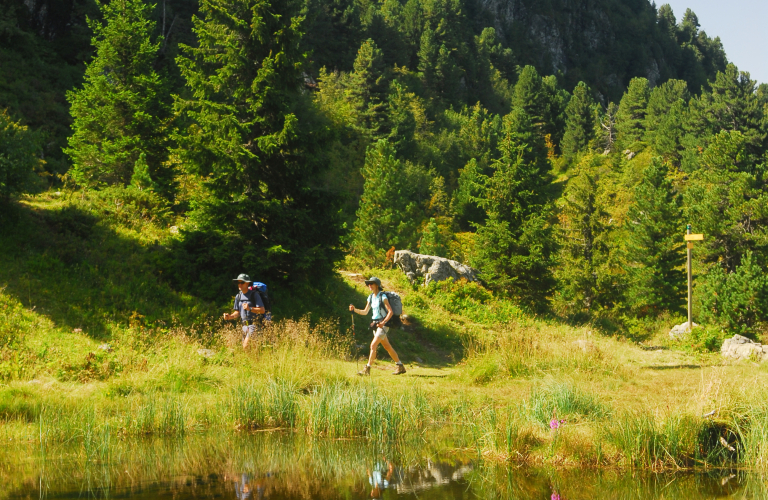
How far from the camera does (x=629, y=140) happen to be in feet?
248

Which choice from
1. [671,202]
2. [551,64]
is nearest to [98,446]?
[671,202]

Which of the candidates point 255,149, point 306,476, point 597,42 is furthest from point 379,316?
point 597,42

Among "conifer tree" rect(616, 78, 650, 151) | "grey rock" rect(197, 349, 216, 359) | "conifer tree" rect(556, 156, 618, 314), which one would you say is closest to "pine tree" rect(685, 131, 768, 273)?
"conifer tree" rect(556, 156, 618, 314)

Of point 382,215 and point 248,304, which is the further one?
point 382,215

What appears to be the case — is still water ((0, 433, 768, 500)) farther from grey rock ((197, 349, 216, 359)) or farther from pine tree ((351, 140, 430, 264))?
pine tree ((351, 140, 430, 264))

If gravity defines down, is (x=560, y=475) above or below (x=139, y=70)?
below

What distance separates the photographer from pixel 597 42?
150 metres

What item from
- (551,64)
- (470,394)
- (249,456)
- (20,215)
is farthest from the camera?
(551,64)

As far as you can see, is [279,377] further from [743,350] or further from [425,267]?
[425,267]

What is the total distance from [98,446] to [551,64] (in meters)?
142

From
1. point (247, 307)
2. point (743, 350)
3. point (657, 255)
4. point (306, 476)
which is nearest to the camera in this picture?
point (306, 476)

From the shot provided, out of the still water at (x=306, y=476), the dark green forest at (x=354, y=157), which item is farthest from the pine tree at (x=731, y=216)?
the still water at (x=306, y=476)

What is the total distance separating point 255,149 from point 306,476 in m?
10.8

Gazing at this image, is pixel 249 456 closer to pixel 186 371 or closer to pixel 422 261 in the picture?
pixel 186 371
